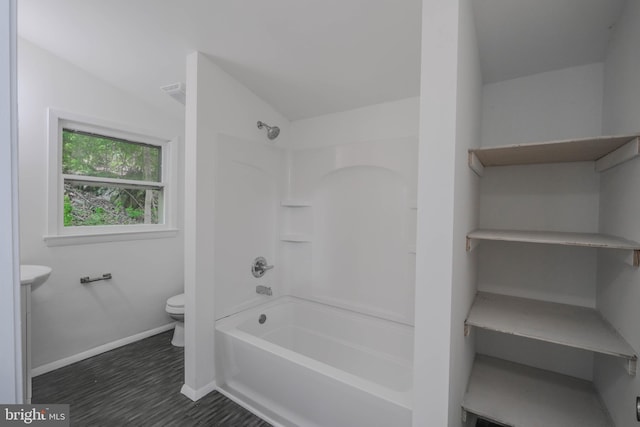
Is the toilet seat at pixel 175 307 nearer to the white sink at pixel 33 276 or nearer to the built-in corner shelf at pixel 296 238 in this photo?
the white sink at pixel 33 276

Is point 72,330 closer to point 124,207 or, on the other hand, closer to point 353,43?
point 124,207

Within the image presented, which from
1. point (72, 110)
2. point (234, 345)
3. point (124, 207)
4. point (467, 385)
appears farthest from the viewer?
point (124, 207)

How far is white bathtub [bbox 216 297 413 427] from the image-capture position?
1468mm

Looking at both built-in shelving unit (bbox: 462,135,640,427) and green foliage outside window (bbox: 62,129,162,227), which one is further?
green foliage outside window (bbox: 62,129,162,227)

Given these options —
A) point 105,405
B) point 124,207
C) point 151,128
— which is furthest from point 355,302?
point 151,128

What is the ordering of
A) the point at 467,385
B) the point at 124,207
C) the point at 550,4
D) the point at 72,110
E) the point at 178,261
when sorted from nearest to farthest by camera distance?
1. the point at 550,4
2. the point at 467,385
3. the point at 72,110
4. the point at 124,207
5. the point at 178,261

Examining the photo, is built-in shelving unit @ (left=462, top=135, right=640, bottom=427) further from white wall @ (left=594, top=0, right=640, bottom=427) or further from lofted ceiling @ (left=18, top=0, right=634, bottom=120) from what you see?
lofted ceiling @ (left=18, top=0, right=634, bottom=120)

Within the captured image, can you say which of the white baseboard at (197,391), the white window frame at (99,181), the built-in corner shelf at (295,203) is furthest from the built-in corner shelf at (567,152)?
the white window frame at (99,181)

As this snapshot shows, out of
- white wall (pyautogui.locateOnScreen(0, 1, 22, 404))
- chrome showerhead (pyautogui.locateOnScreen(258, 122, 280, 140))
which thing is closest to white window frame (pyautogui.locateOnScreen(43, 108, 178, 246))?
chrome showerhead (pyautogui.locateOnScreen(258, 122, 280, 140))

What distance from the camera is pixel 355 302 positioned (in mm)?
2484

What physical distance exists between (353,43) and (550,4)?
3.19 ft


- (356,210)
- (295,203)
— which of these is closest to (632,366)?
(356,210)

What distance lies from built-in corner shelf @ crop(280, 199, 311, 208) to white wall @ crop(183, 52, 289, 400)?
28.1 inches

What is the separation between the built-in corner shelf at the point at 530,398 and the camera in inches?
52.5
